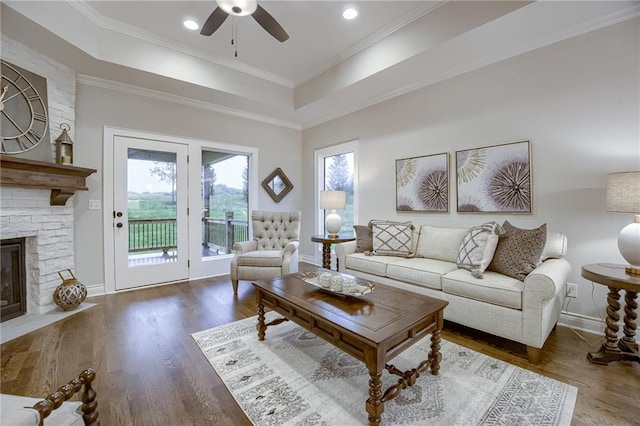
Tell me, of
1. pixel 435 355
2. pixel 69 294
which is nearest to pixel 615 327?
pixel 435 355

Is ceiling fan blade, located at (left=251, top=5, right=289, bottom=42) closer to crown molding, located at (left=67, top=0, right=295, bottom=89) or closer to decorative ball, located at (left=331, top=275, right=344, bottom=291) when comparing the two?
crown molding, located at (left=67, top=0, right=295, bottom=89)

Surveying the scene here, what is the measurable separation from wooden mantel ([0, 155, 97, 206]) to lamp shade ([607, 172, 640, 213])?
4.99 metres

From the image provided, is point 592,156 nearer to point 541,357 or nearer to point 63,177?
point 541,357

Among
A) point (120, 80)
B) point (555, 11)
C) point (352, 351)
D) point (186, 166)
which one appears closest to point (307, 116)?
point (186, 166)

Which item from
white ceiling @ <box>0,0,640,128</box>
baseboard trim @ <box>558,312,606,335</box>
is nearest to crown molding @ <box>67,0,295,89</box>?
white ceiling @ <box>0,0,640,128</box>

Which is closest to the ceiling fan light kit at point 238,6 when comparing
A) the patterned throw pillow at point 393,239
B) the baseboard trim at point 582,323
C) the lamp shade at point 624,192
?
the patterned throw pillow at point 393,239

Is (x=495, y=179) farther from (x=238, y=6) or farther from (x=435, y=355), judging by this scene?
(x=238, y=6)

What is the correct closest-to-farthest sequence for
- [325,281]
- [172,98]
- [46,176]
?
[325,281] → [46,176] → [172,98]

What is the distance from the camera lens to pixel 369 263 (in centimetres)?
321

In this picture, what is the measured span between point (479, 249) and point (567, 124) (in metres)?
1.45

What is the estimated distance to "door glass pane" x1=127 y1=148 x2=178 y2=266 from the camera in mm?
3771

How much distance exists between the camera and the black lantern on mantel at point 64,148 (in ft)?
9.82

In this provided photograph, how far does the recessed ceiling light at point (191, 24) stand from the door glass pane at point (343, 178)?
→ 2.73 meters

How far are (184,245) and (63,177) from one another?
1635mm
